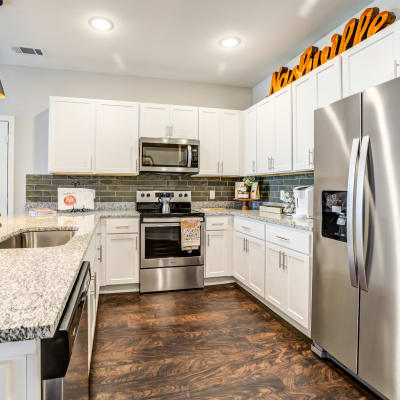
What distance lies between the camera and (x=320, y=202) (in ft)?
6.48

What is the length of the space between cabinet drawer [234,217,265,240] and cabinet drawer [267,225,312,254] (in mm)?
140

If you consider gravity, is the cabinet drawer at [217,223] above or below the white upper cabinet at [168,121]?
below

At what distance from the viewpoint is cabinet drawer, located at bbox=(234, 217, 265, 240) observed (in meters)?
2.87

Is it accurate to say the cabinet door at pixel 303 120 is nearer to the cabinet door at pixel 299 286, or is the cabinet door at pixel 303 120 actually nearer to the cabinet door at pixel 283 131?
the cabinet door at pixel 283 131

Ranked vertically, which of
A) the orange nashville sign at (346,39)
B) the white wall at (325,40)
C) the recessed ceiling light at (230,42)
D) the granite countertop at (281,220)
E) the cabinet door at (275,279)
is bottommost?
the cabinet door at (275,279)

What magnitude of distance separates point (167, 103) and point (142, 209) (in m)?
1.45

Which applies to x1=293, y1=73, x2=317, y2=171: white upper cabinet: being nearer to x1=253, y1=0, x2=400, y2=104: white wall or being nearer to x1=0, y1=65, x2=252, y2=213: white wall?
x1=253, y1=0, x2=400, y2=104: white wall

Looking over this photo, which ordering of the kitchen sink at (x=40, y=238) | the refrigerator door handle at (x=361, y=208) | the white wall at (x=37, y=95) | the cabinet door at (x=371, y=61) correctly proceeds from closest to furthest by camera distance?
the refrigerator door handle at (x=361, y=208), the cabinet door at (x=371, y=61), the kitchen sink at (x=40, y=238), the white wall at (x=37, y=95)

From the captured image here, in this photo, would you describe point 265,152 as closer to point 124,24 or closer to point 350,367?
point 124,24

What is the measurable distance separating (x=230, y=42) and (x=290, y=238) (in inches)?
79.3

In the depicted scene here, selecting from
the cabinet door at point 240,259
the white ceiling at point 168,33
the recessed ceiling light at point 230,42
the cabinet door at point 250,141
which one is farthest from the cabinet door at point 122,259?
the recessed ceiling light at point 230,42

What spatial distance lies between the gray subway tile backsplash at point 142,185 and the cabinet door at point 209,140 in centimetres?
34

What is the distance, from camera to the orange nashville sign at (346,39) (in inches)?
81.0

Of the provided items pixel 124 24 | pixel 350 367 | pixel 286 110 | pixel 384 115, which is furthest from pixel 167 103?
pixel 350 367
